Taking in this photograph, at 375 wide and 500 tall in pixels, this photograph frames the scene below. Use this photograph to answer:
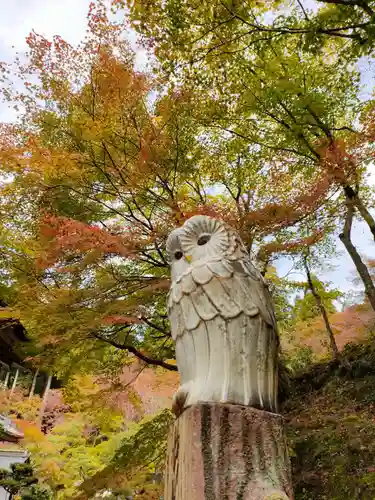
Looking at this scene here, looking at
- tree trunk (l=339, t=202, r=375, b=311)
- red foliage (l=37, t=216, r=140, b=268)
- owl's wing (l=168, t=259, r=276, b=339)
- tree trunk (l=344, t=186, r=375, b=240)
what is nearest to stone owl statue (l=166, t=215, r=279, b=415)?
owl's wing (l=168, t=259, r=276, b=339)

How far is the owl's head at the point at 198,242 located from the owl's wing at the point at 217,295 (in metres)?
0.13

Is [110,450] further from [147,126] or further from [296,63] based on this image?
[296,63]

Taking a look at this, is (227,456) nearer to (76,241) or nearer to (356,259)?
(76,241)

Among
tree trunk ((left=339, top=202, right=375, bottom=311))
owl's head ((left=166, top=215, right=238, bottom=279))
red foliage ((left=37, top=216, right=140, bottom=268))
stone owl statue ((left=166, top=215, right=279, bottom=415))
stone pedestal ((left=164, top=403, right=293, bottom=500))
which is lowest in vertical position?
stone pedestal ((left=164, top=403, right=293, bottom=500))

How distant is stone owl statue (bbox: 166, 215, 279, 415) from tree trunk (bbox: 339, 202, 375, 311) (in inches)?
279

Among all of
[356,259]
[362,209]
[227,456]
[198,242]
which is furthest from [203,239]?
[356,259]

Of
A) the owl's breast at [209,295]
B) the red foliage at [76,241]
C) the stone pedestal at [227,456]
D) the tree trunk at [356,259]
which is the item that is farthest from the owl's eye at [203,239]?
the tree trunk at [356,259]

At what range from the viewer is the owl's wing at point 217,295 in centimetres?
204

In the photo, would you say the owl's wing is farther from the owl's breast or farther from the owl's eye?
the owl's eye

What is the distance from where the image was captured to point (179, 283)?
7.39 ft

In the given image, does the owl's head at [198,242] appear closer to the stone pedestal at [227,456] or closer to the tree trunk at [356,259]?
the stone pedestal at [227,456]

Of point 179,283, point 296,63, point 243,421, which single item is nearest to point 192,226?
point 179,283

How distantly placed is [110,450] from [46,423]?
7535 mm

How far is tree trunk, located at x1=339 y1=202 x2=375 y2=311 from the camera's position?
846 cm
